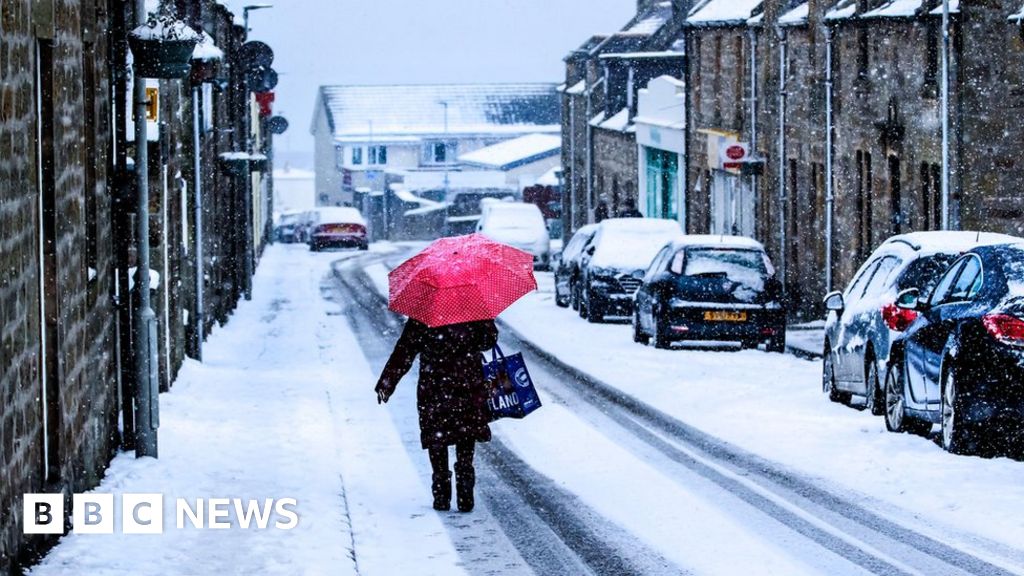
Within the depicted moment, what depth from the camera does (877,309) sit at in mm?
17438

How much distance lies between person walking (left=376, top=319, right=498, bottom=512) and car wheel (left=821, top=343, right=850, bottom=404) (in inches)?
293

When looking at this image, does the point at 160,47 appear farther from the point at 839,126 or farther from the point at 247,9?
the point at 247,9

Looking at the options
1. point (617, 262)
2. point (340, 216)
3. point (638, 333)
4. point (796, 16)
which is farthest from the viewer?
point (340, 216)

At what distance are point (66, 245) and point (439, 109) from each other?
105m

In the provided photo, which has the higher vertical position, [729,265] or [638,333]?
[729,265]

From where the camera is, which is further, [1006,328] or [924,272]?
[924,272]

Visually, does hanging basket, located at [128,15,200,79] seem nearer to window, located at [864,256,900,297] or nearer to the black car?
the black car

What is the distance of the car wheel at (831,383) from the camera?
19.2 meters

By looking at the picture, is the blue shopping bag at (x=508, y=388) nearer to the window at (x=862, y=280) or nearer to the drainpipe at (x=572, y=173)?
the window at (x=862, y=280)

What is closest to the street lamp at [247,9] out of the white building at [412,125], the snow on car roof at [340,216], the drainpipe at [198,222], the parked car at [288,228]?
the drainpipe at [198,222]

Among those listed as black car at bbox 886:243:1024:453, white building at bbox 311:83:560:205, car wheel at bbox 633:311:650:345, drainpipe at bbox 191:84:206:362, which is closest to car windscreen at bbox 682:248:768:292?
car wheel at bbox 633:311:650:345

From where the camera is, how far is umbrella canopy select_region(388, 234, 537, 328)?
40.3ft

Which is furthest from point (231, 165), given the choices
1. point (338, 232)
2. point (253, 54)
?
point (338, 232)

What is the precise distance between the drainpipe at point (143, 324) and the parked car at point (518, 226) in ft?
111
